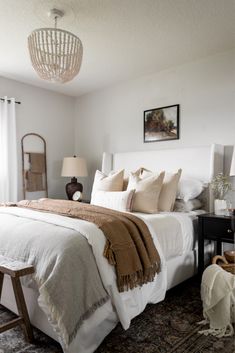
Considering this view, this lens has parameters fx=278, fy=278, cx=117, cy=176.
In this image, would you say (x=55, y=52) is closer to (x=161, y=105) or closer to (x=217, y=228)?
(x=161, y=105)

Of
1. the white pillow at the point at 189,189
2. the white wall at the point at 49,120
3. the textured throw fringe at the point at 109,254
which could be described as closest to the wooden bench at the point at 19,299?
the textured throw fringe at the point at 109,254

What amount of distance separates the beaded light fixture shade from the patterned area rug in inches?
78.0

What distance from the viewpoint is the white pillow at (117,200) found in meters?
2.84

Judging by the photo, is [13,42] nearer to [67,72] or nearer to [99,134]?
[67,72]

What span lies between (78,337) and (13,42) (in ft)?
9.49

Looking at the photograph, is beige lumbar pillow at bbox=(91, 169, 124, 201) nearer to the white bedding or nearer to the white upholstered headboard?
the white upholstered headboard

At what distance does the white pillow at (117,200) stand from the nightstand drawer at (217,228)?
30.6 inches

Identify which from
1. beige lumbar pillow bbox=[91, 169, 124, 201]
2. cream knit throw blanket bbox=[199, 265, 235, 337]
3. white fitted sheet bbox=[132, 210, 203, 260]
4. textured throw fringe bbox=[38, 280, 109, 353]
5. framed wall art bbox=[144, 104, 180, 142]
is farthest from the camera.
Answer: framed wall art bbox=[144, 104, 180, 142]

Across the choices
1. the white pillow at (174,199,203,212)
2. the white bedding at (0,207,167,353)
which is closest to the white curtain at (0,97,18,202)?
the white bedding at (0,207,167,353)

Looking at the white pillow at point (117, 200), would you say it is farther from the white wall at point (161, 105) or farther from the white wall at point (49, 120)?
the white wall at point (49, 120)

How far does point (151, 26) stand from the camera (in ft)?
8.70

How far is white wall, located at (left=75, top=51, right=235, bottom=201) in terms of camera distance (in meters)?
3.21

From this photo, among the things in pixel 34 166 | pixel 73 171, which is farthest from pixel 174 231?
pixel 34 166

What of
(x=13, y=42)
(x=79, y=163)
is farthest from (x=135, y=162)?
(x=13, y=42)
